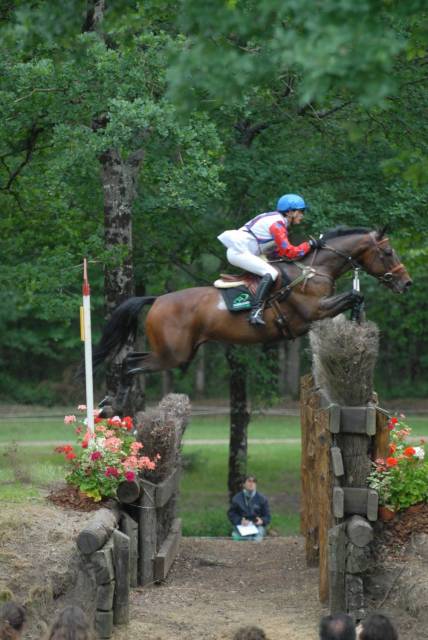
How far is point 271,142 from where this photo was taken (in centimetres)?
1852

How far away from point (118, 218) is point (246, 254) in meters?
4.47

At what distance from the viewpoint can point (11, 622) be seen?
526 centimetres

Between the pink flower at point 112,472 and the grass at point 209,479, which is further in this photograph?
the grass at point 209,479

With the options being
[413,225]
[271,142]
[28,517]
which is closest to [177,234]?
[271,142]

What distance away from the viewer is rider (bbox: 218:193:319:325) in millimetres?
11758

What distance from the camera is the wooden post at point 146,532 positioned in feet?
36.0

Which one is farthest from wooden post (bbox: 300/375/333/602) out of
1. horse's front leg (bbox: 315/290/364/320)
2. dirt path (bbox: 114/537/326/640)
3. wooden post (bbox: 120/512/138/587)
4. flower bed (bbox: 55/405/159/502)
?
wooden post (bbox: 120/512/138/587)

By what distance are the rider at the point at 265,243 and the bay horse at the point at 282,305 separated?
0.13 m

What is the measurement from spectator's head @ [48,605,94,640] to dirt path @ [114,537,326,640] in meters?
3.95

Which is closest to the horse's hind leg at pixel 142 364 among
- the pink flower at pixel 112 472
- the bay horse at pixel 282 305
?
the bay horse at pixel 282 305

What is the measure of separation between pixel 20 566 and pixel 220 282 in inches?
183

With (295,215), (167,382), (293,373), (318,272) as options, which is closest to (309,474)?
(318,272)

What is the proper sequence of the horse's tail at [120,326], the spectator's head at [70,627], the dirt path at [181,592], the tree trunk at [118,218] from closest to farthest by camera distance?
the spectator's head at [70,627] → the dirt path at [181,592] → the horse's tail at [120,326] → the tree trunk at [118,218]

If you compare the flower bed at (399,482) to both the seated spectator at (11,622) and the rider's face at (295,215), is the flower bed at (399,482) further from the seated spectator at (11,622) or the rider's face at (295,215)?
the seated spectator at (11,622)
